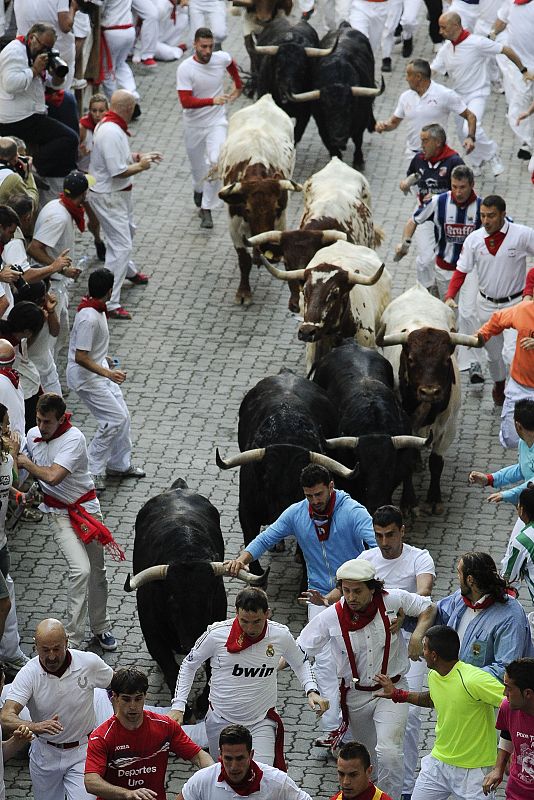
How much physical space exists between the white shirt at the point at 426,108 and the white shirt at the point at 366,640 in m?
9.05

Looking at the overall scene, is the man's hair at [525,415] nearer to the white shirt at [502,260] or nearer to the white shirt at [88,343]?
the white shirt at [502,260]

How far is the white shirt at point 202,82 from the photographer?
17.6 m

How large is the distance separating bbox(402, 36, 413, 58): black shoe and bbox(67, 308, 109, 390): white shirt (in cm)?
1096

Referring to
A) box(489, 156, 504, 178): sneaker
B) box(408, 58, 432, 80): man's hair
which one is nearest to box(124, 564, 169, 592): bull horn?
box(408, 58, 432, 80): man's hair

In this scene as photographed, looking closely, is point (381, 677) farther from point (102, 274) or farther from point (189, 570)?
point (102, 274)

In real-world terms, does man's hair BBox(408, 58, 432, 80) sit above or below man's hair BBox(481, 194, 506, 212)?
below

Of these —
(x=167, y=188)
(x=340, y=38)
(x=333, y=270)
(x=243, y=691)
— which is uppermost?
(x=243, y=691)

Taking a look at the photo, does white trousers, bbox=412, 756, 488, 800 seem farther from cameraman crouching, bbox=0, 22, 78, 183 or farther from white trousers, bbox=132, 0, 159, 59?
white trousers, bbox=132, 0, 159, 59

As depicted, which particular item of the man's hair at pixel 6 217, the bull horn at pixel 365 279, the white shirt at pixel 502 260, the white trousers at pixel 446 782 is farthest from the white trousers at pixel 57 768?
the white shirt at pixel 502 260

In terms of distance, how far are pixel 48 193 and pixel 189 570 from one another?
276 inches

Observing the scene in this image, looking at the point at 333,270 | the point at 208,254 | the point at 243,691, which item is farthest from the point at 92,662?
the point at 208,254

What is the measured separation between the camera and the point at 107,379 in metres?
13.1

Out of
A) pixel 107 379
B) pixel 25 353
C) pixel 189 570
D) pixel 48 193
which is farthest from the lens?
pixel 48 193

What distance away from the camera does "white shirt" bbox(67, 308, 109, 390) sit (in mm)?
12625
